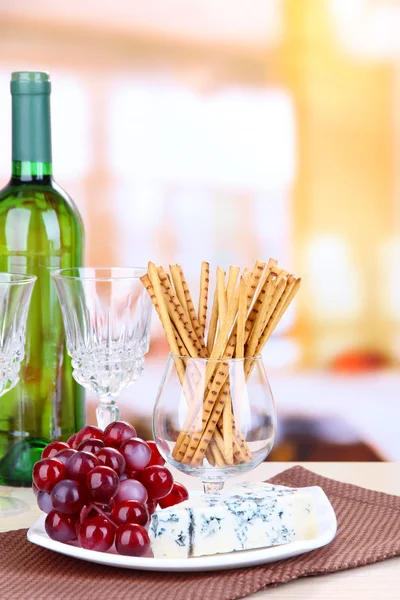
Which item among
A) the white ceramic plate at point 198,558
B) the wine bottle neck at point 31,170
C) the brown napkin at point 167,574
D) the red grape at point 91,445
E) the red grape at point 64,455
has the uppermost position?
the wine bottle neck at point 31,170

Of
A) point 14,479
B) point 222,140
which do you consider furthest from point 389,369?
point 14,479

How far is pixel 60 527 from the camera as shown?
0.62 meters

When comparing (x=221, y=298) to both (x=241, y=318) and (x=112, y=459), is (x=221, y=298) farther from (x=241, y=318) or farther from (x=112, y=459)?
(x=112, y=459)

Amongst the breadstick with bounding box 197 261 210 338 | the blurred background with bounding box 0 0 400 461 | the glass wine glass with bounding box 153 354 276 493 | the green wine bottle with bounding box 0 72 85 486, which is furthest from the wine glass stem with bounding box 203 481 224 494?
the blurred background with bounding box 0 0 400 461

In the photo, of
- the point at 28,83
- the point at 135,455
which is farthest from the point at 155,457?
the point at 28,83

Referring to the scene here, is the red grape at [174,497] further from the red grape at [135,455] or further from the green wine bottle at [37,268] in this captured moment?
the green wine bottle at [37,268]

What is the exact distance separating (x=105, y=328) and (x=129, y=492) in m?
0.17

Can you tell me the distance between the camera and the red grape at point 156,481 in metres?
0.66

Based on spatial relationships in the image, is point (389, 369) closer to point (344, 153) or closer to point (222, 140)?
point (344, 153)

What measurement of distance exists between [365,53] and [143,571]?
216 centimetres

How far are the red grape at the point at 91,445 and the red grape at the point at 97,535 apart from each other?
80mm

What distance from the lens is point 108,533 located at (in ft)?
1.97

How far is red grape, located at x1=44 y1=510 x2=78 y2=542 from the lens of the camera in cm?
62

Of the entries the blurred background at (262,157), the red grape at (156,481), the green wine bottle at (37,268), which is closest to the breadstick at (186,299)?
the red grape at (156,481)
